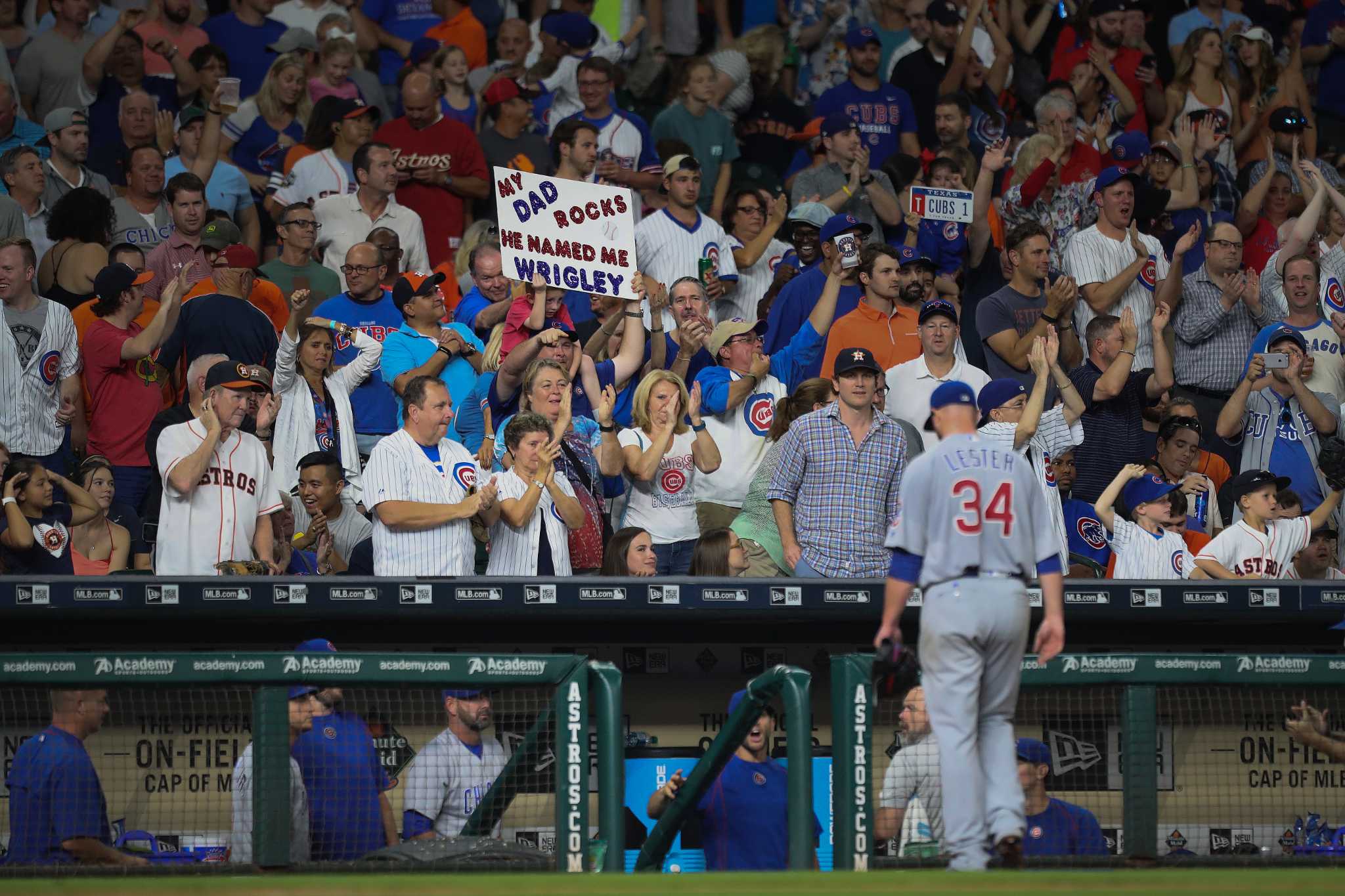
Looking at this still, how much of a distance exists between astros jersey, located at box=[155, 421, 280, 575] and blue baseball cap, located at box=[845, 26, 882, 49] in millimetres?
6461

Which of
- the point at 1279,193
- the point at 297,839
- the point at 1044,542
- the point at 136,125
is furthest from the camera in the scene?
the point at 1279,193

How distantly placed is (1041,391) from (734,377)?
5.39 ft

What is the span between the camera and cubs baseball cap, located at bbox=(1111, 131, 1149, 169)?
1233 cm

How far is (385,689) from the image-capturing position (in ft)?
22.2

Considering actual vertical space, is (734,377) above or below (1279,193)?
below

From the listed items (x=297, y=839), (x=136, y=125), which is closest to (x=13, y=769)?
(x=297, y=839)

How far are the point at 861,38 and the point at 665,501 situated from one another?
5392 millimetres

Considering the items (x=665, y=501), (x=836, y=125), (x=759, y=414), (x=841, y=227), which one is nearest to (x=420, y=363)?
(x=665, y=501)

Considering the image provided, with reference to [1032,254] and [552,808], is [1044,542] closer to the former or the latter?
[552,808]

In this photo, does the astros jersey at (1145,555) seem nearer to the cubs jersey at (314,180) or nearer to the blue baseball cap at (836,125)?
the blue baseball cap at (836,125)

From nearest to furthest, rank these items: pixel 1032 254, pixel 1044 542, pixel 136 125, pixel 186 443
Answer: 1. pixel 1044 542
2. pixel 186 443
3. pixel 1032 254
4. pixel 136 125

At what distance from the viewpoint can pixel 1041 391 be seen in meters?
8.85

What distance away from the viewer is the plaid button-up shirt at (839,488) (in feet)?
27.6

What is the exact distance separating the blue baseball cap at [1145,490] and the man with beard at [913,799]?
2.99 metres
